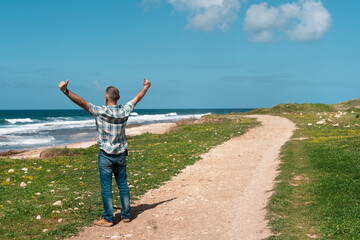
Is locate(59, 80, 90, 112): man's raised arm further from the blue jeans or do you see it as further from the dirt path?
the dirt path

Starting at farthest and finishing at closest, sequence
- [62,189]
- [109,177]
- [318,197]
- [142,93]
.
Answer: [62,189]
[318,197]
[142,93]
[109,177]

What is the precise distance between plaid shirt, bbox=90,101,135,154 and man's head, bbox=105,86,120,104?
18 centimetres

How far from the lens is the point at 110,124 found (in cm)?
686

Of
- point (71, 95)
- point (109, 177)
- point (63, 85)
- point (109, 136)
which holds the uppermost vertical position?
point (63, 85)

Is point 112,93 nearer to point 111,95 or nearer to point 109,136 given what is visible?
point 111,95

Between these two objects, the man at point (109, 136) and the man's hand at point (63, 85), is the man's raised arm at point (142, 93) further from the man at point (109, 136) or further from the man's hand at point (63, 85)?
the man's hand at point (63, 85)

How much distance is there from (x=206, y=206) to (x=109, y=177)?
2.92 meters

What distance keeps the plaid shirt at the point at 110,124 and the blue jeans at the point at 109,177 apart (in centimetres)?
19

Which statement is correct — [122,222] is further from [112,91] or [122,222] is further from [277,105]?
[277,105]

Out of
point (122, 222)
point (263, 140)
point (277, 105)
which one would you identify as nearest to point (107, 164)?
point (122, 222)

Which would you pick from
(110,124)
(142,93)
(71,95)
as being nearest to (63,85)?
(71,95)

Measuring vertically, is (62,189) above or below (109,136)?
below

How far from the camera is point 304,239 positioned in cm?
614

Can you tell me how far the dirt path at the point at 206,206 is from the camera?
685 cm
